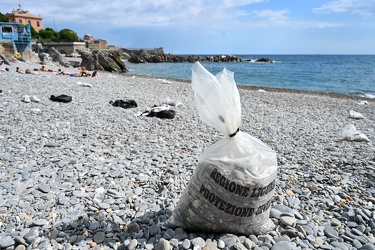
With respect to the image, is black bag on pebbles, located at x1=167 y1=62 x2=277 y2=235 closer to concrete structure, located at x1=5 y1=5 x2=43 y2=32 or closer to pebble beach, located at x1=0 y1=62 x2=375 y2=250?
pebble beach, located at x1=0 y1=62 x2=375 y2=250

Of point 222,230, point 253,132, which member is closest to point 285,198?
point 222,230

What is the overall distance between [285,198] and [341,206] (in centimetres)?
56

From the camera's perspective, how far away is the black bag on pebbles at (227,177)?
195 cm

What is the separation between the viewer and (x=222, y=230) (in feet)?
6.79

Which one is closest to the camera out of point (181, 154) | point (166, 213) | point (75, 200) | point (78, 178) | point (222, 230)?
point (222, 230)

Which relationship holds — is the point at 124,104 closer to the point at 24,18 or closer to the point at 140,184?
the point at 140,184

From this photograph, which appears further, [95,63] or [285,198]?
[95,63]

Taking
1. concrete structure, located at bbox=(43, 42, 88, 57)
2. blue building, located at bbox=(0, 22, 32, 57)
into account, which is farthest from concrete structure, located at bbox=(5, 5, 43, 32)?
blue building, located at bbox=(0, 22, 32, 57)

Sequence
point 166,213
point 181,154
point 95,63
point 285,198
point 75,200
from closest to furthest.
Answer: point 166,213
point 75,200
point 285,198
point 181,154
point 95,63

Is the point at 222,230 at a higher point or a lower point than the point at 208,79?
lower

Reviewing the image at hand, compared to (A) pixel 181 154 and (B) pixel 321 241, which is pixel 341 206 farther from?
(A) pixel 181 154

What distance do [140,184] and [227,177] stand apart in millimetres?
1504

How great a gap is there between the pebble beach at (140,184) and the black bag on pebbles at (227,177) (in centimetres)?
13

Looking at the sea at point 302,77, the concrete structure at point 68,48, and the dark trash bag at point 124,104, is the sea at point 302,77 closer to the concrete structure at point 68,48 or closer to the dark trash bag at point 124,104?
the dark trash bag at point 124,104
